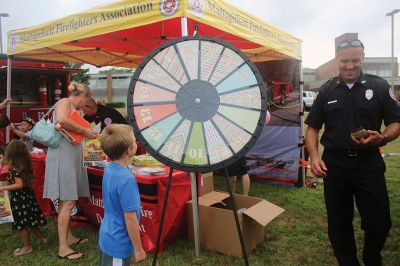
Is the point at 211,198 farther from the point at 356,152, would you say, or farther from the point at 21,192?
the point at 21,192

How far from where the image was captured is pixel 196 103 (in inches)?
87.7

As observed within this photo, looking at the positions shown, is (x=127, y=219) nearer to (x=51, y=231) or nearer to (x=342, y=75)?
(x=342, y=75)

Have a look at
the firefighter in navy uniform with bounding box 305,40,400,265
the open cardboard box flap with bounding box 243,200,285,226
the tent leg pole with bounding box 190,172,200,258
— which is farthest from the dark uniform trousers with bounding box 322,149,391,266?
the tent leg pole with bounding box 190,172,200,258

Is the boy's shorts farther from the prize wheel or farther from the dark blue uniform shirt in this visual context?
the dark blue uniform shirt

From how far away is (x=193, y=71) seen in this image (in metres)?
2.23

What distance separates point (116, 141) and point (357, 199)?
1622 millimetres

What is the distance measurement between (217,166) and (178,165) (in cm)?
25

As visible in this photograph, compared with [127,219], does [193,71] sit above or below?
above

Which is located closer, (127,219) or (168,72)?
(127,219)

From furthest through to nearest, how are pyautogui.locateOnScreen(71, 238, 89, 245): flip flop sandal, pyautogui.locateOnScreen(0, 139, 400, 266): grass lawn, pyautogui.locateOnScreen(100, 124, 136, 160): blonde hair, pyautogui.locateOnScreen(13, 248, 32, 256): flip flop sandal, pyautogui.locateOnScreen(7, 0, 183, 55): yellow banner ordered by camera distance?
pyautogui.locateOnScreen(71, 238, 89, 245): flip flop sandal, pyautogui.locateOnScreen(13, 248, 32, 256): flip flop sandal, pyautogui.locateOnScreen(7, 0, 183, 55): yellow banner, pyautogui.locateOnScreen(0, 139, 400, 266): grass lawn, pyautogui.locateOnScreen(100, 124, 136, 160): blonde hair

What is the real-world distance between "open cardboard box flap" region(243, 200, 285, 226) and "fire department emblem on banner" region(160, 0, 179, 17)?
71.7 inches

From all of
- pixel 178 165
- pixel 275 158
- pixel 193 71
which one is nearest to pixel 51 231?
pixel 178 165

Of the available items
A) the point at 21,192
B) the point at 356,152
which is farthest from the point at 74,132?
the point at 356,152

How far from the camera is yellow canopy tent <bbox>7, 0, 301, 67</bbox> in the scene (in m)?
3.01
